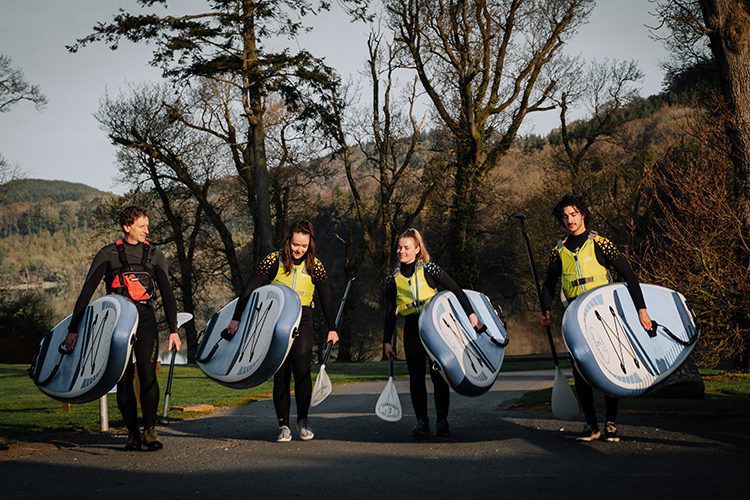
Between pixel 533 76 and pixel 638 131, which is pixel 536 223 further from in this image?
pixel 638 131

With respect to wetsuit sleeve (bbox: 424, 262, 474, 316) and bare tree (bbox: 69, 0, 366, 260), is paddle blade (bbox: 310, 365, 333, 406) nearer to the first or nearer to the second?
wetsuit sleeve (bbox: 424, 262, 474, 316)

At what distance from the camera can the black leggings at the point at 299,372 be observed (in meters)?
8.43

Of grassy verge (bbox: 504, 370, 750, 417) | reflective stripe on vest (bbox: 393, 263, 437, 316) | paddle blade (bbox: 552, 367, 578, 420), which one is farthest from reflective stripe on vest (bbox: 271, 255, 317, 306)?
grassy verge (bbox: 504, 370, 750, 417)

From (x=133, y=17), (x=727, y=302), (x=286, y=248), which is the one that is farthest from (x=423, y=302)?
(x=133, y=17)

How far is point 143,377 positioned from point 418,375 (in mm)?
2666

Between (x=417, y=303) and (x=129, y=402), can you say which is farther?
(x=417, y=303)

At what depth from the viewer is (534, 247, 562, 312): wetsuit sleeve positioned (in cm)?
820

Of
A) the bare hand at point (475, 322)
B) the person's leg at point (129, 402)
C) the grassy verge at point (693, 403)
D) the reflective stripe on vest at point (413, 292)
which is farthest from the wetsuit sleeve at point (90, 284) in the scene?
the grassy verge at point (693, 403)

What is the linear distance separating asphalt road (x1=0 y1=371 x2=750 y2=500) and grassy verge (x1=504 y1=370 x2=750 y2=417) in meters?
0.61

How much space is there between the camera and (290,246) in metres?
8.54

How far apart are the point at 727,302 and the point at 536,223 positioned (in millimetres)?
24916

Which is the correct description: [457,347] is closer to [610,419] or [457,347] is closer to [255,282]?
[610,419]

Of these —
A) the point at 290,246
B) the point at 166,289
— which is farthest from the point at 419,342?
the point at 166,289

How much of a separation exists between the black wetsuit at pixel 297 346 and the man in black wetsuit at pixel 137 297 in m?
0.87
